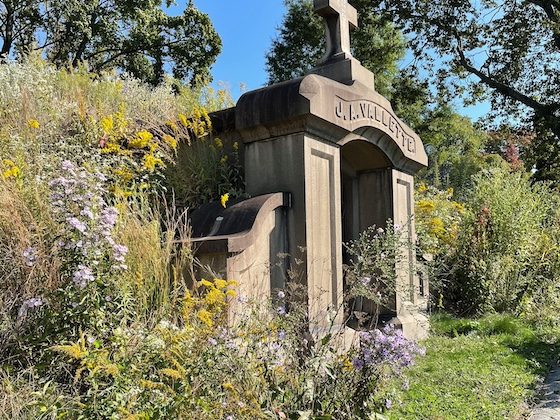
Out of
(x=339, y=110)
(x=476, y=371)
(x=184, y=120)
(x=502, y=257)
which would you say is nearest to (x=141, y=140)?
(x=184, y=120)

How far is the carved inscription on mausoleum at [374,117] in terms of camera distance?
444cm

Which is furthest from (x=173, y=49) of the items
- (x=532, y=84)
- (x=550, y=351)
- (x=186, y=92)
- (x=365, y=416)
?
(x=365, y=416)

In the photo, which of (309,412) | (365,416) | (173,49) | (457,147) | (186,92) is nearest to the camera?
(309,412)

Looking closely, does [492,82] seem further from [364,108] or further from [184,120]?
[184,120]

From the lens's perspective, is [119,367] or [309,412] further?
[309,412]

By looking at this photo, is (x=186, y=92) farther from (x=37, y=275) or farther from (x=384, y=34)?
(x=384, y=34)

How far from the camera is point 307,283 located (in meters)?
3.92

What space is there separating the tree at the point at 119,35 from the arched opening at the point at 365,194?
13.5m

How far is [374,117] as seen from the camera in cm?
498

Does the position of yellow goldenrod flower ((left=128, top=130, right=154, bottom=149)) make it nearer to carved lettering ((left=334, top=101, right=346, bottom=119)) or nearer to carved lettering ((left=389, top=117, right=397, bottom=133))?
carved lettering ((left=334, top=101, right=346, bottom=119))

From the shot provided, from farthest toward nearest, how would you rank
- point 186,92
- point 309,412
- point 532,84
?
point 532,84 < point 186,92 < point 309,412

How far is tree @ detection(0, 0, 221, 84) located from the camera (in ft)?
61.9

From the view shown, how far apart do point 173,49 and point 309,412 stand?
2157cm

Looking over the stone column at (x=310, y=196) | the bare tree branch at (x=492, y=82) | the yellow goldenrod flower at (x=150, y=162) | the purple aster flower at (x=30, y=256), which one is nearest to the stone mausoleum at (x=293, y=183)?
the stone column at (x=310, y=196)
